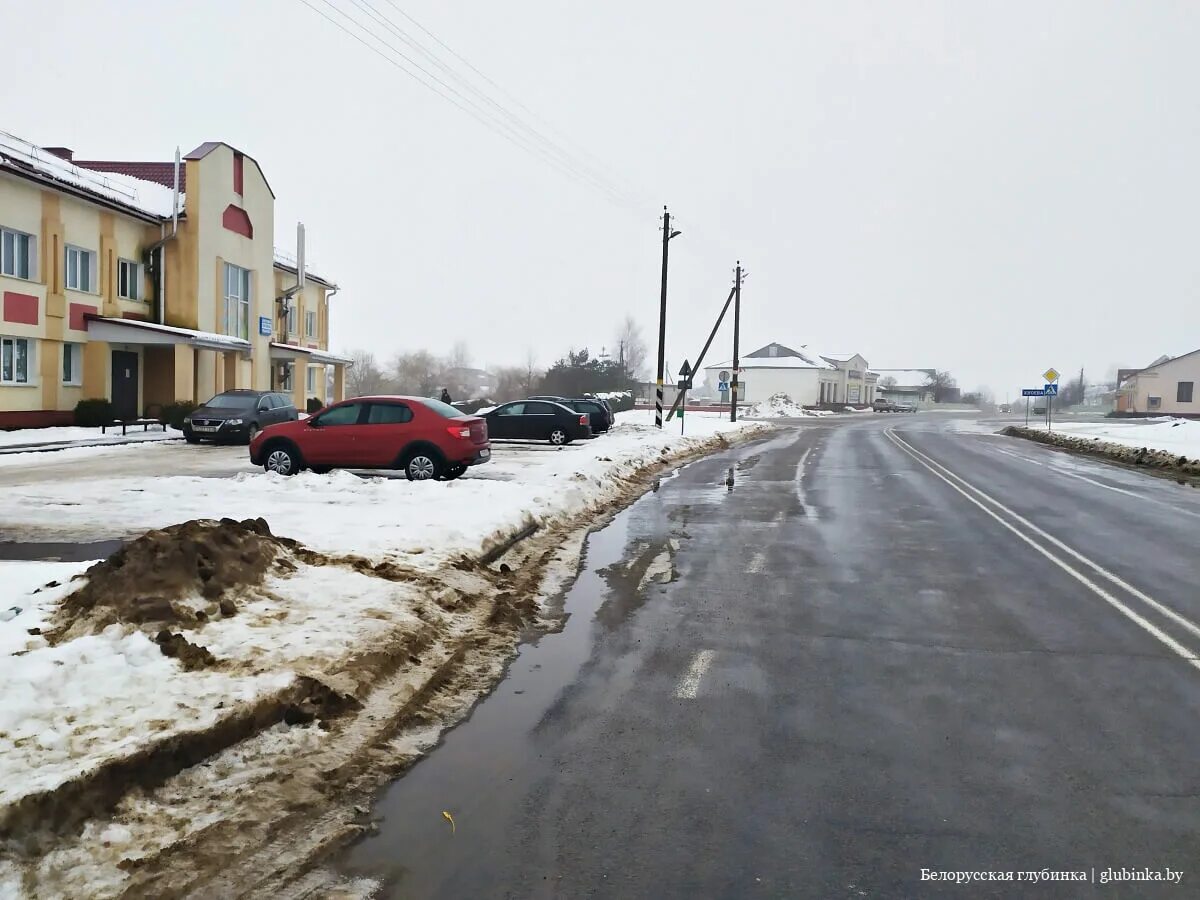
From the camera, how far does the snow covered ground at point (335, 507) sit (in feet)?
33.1

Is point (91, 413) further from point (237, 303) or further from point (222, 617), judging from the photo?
point (222, 617)

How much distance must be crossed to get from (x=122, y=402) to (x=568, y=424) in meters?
15.1

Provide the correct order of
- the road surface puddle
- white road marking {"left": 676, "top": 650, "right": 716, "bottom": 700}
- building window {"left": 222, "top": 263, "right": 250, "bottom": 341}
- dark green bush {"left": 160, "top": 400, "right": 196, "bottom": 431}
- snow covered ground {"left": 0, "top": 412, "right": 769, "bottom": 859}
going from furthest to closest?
building window {"left": 222, "top": 263, "right": 250, "bottom": 341} → dark green bush {"left": 160, "top": 400, "right": 196, "bottom": 431} → white road marking {"left": 676, "top": 650, "right": 716, "bottom": 700} → snow covered ground {"left": 0, "top": 412, "right": 769, "bottom": 859} → the road surface puddle

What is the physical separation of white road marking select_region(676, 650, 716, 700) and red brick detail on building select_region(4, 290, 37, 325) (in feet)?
85.7

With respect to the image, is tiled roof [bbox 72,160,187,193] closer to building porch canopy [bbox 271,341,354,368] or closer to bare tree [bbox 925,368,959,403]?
building porch canopy [bbox 271,341,354,368]

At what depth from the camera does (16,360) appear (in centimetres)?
2670

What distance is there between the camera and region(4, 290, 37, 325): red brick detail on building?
26.0 metres

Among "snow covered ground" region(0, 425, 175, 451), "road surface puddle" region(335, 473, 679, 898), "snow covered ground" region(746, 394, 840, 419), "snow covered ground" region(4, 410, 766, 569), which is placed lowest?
"road surface puddle" region(335, 473, 679, 898)

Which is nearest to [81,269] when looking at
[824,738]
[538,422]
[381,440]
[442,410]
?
[538,422]

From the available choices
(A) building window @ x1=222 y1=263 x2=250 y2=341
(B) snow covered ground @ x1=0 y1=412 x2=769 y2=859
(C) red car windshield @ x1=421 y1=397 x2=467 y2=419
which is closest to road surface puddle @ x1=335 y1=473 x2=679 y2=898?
(B) snow covered ground @ x1=0 y1=412 x2=769 y2=859

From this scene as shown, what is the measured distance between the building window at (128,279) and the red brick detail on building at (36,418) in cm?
487

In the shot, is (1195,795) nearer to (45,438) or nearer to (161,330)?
(45,438)

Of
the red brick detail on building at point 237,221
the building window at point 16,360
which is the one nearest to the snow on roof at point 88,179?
the red brick detail on building at point 237,221

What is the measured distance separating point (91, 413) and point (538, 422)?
44.2 feet
